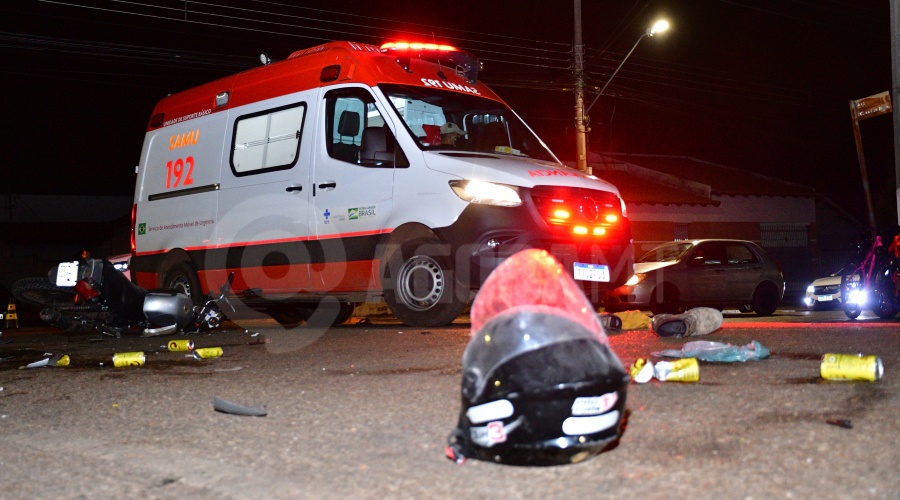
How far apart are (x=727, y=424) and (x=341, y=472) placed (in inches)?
60.6

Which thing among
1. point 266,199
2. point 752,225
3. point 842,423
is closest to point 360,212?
point 266,199

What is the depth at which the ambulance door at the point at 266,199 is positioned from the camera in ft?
28.5

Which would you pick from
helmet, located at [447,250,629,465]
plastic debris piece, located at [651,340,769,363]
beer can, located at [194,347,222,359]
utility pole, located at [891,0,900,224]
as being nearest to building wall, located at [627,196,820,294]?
utility pole, located at [891,0,900,224]

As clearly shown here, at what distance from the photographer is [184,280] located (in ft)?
33.2

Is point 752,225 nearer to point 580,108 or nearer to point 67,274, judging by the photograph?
point 580,108

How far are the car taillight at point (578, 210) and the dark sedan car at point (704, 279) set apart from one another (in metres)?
5.62

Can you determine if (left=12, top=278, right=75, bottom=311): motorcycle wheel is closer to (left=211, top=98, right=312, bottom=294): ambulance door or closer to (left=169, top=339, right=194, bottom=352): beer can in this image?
(left=211, top=98, right=312, bottom=294): ambulance door

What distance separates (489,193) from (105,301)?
398 cm

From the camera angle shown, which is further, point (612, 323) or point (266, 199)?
point (266, 199)

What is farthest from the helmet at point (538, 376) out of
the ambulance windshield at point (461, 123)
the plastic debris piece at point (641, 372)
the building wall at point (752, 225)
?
the building wall at point (752, 225)

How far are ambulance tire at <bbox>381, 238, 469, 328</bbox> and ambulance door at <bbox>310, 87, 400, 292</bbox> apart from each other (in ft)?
0.79

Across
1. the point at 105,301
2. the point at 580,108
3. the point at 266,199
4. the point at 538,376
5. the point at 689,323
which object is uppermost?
the point at 580,108

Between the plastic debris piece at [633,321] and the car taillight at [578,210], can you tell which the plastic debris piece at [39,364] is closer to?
the car taillight at [578,210]

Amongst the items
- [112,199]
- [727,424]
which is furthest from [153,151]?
[112,199]
